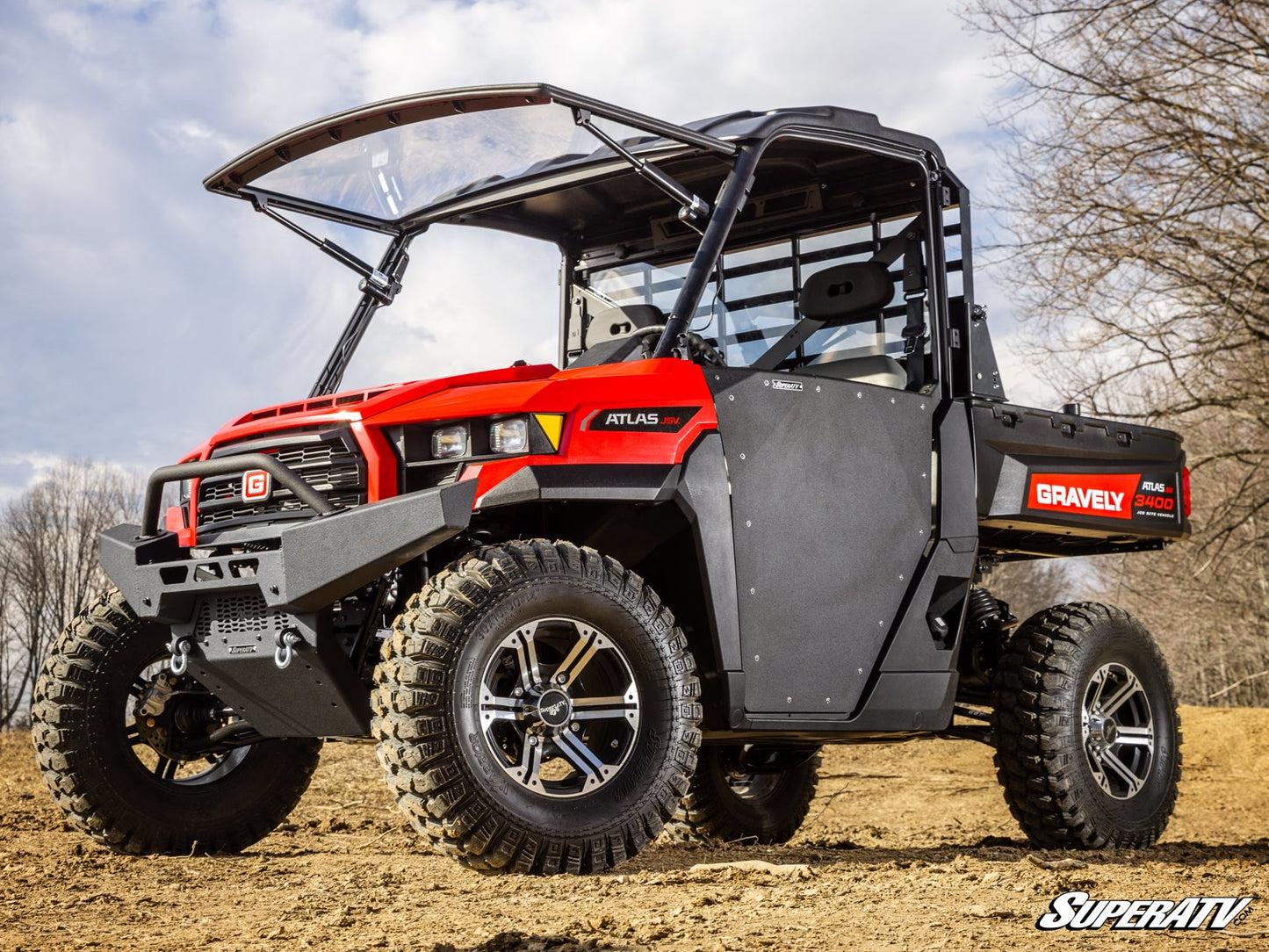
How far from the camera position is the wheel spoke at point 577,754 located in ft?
15.5

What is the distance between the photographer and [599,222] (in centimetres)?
716

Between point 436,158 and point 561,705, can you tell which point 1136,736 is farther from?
point 436,158

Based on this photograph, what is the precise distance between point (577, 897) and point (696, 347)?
7.22 feet

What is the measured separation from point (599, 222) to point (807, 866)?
352cm

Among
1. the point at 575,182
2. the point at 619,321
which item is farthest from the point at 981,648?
the point at 575,182

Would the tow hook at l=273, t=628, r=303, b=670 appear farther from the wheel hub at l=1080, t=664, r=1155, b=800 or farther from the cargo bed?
the wheel hub at l=1080, t=664, r=1155, b=800

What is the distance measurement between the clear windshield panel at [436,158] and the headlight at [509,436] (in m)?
1.17

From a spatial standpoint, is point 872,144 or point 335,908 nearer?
point 335,908

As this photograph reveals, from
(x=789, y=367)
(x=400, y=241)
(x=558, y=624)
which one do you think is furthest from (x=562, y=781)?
(x=400, y=241)

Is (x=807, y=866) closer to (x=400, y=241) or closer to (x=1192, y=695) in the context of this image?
(x=400, y=241)

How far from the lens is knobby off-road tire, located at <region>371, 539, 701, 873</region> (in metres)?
4.44

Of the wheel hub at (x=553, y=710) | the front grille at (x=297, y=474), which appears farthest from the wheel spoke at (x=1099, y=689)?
the front grille at (x=297, y=474)

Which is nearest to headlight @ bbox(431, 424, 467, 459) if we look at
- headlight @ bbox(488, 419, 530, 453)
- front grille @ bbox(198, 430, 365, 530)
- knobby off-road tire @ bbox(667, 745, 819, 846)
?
headlight @ bbox(488, 419, 530, 453)

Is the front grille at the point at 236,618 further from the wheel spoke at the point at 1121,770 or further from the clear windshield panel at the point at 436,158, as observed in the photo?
the wheel spoke at the point at 1121,770
